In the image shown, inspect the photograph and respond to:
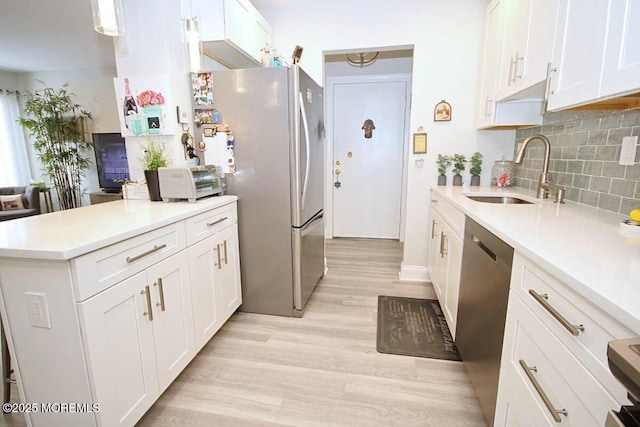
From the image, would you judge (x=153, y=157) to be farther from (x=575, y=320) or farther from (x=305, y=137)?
(x=575, y=320)

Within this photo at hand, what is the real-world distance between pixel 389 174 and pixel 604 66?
3.16 meters

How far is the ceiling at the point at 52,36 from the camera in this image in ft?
9.20

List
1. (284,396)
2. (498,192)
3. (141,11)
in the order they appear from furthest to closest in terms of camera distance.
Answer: (498,192) < (141,11) < (284,396)

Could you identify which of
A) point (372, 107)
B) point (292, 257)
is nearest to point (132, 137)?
point (292, 257)

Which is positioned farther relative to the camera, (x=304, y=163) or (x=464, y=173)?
(x=464, y=173)

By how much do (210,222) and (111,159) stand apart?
3886 mm

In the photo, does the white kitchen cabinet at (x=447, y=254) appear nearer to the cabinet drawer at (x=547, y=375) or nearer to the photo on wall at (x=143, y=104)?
the cabinet drawer at (x=547, y=375)

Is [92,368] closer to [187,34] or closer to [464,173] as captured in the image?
[187,34]

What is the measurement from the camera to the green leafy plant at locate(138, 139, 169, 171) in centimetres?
197

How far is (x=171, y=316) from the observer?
151cm

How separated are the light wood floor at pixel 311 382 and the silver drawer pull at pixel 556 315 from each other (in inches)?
34.1

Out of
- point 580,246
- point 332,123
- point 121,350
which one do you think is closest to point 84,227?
point 121,350

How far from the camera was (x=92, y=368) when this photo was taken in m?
1.08

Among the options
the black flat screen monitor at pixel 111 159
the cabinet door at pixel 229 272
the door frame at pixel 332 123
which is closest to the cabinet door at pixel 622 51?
the cabinet door at pixel 229 272
